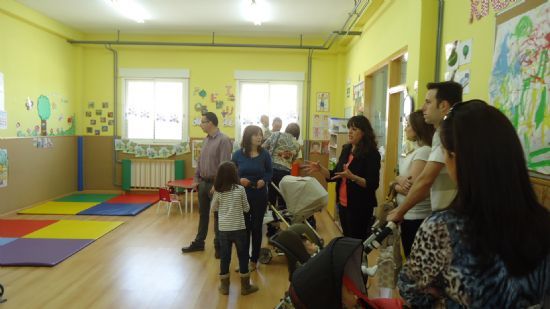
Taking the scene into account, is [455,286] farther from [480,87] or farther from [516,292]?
[480,87]

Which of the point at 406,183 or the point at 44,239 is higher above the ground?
the point at 406,183

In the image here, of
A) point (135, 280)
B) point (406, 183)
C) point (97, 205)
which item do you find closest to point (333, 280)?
point (406, 183)

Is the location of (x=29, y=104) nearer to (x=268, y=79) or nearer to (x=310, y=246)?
(x=268, y=79)

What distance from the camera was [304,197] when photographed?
4.11m

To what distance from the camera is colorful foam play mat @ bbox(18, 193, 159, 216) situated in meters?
6.77

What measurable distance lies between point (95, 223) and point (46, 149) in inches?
96.4

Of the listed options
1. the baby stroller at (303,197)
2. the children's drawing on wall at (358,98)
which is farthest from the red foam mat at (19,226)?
the children's drawing on wall at (358,98)

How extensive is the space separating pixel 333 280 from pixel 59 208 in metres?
6.75

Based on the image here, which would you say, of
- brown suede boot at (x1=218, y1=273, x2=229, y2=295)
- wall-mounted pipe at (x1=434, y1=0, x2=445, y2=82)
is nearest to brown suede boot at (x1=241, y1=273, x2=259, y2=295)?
brown suede boot at (x1=218, y1=273, x2=229, y2=295)

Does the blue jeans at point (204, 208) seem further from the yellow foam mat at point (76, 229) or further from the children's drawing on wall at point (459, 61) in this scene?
the children's drawing on wall at point (459, 61)

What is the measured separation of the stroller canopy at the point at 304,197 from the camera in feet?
13.4

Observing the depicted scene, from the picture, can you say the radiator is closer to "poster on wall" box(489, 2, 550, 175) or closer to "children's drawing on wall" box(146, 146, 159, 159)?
"children's drawing on wall" box(146, 146, 159, 159)

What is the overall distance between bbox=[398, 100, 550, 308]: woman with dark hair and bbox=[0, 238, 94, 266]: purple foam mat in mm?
4277

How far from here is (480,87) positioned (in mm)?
2904
